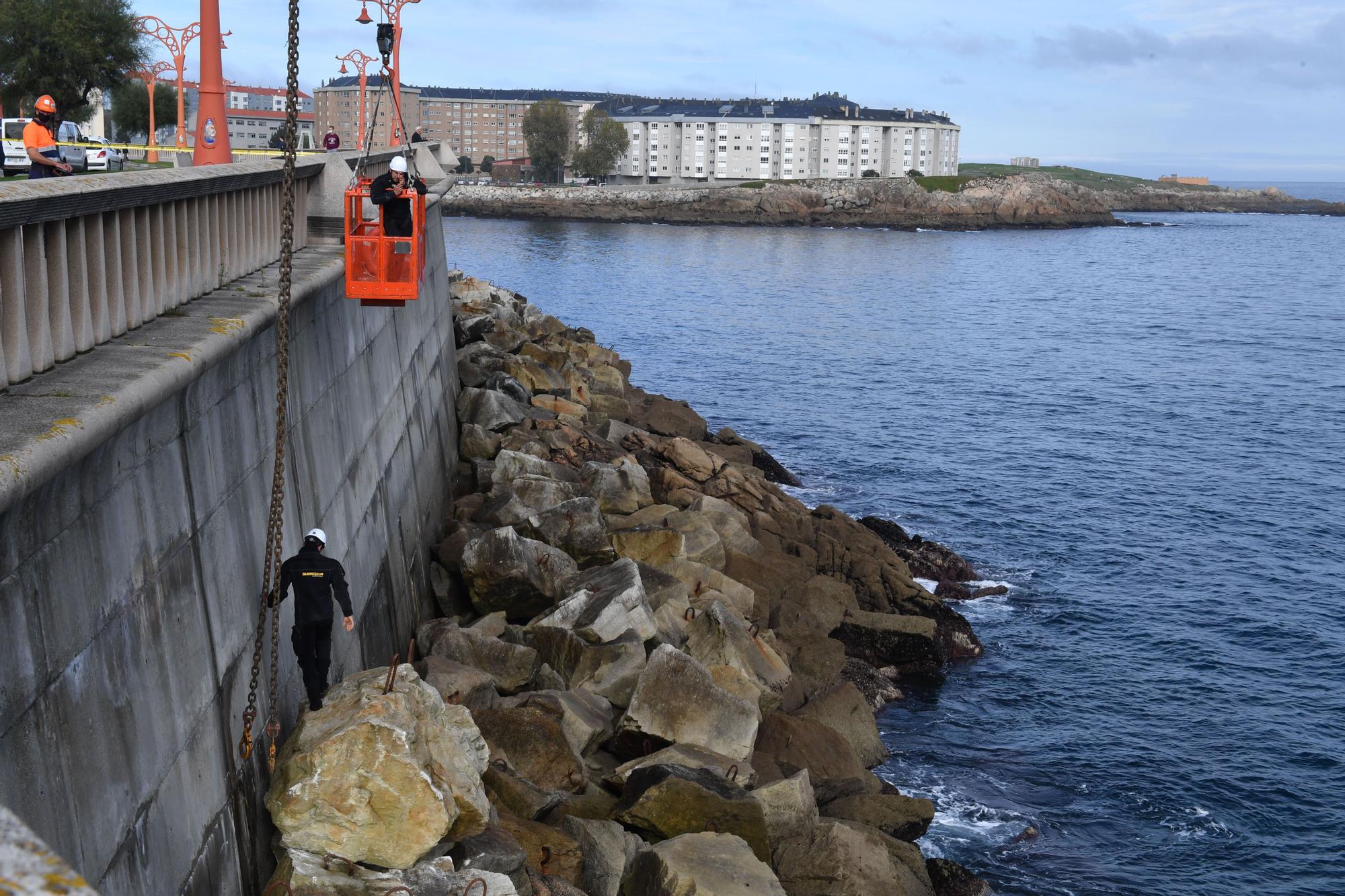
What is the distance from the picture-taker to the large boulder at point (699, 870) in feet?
31.4

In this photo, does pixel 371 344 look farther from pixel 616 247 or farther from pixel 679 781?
pixel 616 247

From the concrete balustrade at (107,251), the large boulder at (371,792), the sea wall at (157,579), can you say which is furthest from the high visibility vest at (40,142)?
the large boulder at (371,792)

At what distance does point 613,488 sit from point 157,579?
13.0 m

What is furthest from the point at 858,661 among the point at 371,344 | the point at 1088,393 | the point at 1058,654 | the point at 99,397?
the point at 1088,393

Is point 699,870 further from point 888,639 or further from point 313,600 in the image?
point 888,639

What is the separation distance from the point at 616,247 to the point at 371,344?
104m

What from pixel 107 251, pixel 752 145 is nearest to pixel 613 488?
pixel 107 251

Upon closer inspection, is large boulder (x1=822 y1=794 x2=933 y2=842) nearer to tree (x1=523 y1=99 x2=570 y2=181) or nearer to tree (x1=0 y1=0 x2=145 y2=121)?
tree (x1=0 y1=0 x2=145 y2=121)

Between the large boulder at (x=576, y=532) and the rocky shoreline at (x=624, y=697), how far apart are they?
0.04 metres

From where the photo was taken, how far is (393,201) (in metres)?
13.3

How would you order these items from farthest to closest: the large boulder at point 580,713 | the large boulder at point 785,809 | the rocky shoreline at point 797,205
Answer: the rocky shoreline at point 797,205 < the large boulder at point 785,809 < the large boulder at point 580,713

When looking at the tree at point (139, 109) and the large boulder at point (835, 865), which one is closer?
the large boulder at point (835, 865)

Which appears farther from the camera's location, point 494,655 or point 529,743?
point 494,655

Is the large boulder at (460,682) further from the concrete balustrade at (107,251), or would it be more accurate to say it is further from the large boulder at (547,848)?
the concrete balustrade at (107,251)
